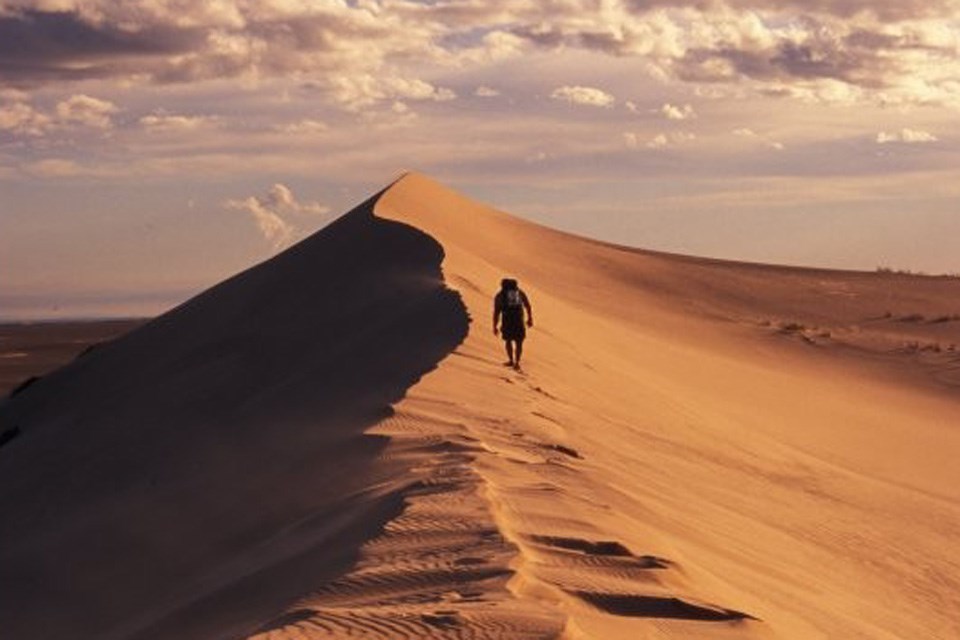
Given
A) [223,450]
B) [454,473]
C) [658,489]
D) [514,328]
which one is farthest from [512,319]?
[454,473]

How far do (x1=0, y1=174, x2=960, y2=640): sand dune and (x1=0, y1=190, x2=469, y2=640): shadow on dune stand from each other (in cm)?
5

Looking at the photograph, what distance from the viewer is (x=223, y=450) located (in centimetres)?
1452

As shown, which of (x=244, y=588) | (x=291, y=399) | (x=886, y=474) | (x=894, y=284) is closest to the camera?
(x=244, y=588)

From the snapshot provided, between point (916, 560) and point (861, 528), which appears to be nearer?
point (916, 560)

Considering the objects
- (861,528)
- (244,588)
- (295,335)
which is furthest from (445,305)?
(244,588)

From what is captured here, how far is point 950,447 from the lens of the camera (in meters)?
21.1

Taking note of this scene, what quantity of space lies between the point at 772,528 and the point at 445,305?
8461 millimetres

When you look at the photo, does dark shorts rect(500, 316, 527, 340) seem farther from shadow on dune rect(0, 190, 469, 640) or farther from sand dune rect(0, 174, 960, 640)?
shadow on dune rect(0, 190, 469, 640)

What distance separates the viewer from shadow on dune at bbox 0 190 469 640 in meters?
9.88

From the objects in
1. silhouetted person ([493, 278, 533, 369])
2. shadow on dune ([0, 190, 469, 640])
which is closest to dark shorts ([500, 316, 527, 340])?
silhouetted person ([493, 278, 533, 369])

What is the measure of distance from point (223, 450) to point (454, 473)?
15.0ft

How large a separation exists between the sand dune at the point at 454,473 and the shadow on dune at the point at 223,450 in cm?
5

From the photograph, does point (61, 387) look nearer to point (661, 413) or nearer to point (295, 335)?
point (295, 335)

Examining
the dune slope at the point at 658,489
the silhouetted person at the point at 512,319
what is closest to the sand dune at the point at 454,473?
the dune slope at the point at 658,489
